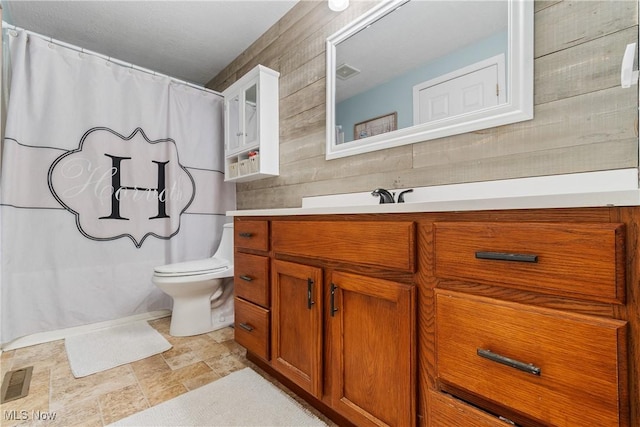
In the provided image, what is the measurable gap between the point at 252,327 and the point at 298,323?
40 cm

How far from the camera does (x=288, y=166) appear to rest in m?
2.14

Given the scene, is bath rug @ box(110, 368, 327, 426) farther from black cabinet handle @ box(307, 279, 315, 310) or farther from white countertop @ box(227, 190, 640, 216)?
white countertop @ box(227, 190, 640, 216)

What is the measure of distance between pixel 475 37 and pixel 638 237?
106cm

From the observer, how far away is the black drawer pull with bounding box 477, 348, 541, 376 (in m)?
0.61

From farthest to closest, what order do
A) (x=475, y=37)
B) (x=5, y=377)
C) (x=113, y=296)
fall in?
(x=113, y=296)
(x=5, y=377)
(x=475, y=37)

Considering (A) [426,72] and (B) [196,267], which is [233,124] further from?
(A) [426,72]

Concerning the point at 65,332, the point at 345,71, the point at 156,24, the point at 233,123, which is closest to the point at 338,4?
the point at 345,71

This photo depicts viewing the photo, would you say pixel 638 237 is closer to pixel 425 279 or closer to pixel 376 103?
pixel 425 279

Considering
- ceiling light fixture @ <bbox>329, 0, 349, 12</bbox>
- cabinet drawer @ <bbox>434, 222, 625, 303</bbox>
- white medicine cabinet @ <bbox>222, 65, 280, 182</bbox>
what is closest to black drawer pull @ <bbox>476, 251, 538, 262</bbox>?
cabinet drawer @ <bbox>434, 222, 625, 303</bbox>

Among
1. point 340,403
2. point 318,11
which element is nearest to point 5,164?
point 318,11

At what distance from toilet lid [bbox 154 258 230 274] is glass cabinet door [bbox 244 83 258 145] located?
3.12 ft

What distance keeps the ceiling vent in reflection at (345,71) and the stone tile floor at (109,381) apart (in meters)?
1.71

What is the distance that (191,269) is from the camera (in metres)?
1.98

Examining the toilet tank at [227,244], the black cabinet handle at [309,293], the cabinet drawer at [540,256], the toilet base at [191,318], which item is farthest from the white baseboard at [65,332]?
the cabinet drawer at [540,256]
